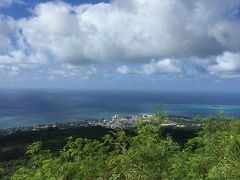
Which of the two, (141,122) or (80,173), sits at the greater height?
(141,122)

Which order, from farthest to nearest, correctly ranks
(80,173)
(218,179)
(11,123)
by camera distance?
(11,123)
(80,173)
(218,179)

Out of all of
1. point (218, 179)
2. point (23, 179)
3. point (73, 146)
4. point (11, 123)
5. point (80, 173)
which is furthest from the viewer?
point (11, 123)

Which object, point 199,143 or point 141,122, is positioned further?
point 199,143

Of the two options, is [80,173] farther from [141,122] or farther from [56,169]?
[141,122]

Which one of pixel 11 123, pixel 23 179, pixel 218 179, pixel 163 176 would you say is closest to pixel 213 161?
pixel 163 176

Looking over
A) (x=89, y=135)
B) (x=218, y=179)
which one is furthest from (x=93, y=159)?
(x=89, y=135)

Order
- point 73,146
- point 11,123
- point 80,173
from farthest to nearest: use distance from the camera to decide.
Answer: point 11,123
point 73,146
point 80,173

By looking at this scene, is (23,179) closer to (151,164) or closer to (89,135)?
(151,164)

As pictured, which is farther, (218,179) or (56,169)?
(56,169)

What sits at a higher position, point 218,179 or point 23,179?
point 218,179
